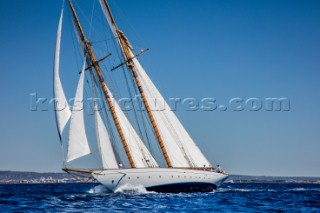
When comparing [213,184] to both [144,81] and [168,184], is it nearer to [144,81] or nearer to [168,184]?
[168,184]

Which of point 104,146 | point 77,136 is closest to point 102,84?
point 104,146

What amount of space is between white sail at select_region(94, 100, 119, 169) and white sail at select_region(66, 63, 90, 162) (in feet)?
7.00

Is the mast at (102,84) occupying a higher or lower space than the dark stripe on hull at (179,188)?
higher

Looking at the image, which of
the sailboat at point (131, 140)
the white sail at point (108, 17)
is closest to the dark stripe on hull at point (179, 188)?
the sailboat at point (131, 140)

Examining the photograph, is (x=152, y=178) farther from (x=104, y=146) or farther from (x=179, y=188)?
(x=104, y=146)

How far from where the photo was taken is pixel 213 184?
42812mm

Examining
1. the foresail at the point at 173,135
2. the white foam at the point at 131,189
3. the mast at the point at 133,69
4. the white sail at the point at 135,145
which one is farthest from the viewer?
the foresail at the point at 173,135

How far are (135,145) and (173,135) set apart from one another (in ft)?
14.8

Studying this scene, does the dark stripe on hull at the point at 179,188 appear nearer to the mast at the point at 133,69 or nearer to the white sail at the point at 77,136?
the mast at the point at 133,69

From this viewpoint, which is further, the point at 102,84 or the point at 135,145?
the point at 102,84

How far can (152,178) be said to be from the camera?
38656 millimetres

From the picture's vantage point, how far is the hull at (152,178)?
1515 inches

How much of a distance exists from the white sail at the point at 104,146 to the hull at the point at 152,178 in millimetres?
1499

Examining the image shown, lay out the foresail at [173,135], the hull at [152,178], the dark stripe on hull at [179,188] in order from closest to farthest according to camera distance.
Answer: the hull at [152,178]
the dark stripe on hull at [179,188]
the foresail at [173,135]
